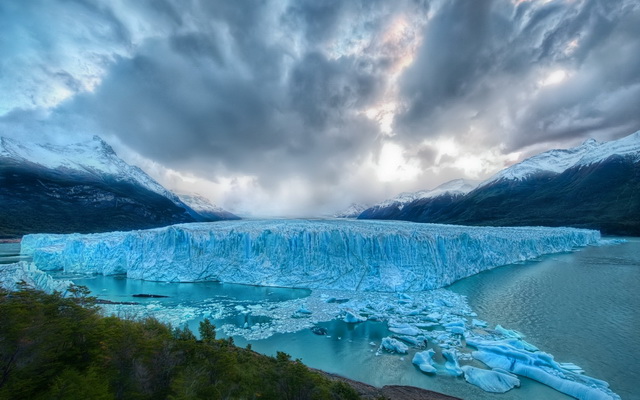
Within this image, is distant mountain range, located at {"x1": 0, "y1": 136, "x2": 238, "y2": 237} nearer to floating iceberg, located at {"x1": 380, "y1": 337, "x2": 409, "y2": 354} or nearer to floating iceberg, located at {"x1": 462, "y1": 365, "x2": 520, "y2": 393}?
floating iceberg, located at {"x1": 380, "y1": 337, "x2": 409, "y2": 354}

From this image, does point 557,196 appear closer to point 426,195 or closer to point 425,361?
point 426,195

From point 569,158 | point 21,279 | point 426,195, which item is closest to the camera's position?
point 21,279

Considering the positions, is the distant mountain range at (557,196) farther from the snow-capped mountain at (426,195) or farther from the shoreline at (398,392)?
the shoreline at (398,392)

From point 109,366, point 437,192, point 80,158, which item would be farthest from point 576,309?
point 80,158

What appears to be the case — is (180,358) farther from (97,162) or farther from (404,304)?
(97,162)

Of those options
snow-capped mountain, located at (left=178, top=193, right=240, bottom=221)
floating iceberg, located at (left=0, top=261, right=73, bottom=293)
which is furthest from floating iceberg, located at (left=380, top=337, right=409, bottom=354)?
snow-capped mountain, located at (left=178, top=193, right=240, bottom=221)

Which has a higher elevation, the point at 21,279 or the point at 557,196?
the point at 557,196
